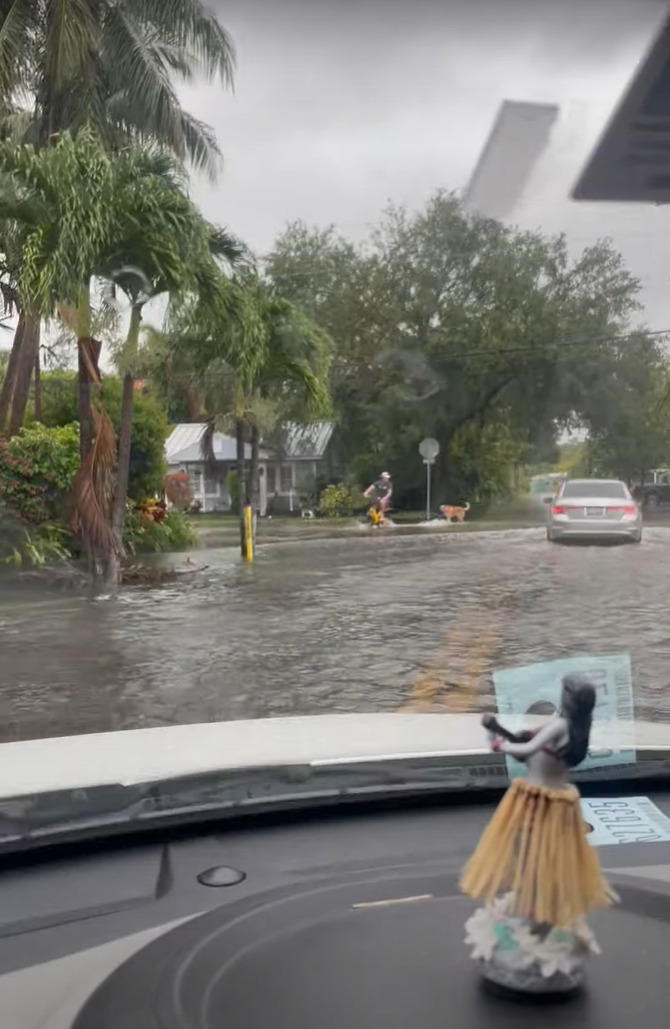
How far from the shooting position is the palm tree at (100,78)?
166 inches

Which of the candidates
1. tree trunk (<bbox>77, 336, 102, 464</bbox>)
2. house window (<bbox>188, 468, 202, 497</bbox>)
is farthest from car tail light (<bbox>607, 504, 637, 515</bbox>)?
tree trunk (<bbox>77, 336, 102, 464</bbox>)

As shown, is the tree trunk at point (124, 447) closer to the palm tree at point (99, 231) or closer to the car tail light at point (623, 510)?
the palm tree at point (99, 231)

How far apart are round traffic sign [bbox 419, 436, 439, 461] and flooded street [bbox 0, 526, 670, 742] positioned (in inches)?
21.5

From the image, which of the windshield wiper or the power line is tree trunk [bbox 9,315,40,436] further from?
the windshield wiper

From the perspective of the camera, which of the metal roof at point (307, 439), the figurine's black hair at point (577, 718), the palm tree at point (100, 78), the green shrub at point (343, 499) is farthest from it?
the green shrub at point (343, 499)

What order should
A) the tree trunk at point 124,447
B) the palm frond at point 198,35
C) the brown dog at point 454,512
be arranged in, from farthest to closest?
the brown dog at point 454,512 < the tree trunk at point 124,447 < the palm frond at point 198,35

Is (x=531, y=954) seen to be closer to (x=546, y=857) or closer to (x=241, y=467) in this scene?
(x=546, y=857)

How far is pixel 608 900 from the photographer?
1569 millimetres

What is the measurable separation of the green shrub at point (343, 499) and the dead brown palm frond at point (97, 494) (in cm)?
100

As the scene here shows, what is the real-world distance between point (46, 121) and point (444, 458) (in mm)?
2343

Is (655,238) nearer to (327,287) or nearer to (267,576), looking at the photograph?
(327,287)

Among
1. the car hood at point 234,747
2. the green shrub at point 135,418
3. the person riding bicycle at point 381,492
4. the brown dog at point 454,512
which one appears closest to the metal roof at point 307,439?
the person riding bicycle at point 381,492

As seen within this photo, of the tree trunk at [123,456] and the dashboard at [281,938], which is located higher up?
the tree trunk at [123,456]

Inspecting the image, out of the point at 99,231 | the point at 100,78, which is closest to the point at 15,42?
the point at 100,78
